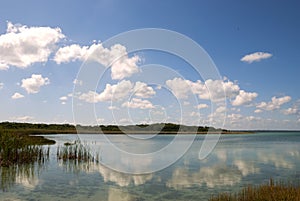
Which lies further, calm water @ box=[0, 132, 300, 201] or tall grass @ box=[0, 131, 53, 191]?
tall grass @ box=[0, 131, 53, 191]

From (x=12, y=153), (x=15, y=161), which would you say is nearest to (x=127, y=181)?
(x=15, y=161)

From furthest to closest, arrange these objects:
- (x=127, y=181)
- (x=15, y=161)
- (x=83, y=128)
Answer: (x=83, y=128)
(x=15, y=161)
(x=127, y=181)

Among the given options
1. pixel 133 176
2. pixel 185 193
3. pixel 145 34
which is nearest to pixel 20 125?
pixel 145 34

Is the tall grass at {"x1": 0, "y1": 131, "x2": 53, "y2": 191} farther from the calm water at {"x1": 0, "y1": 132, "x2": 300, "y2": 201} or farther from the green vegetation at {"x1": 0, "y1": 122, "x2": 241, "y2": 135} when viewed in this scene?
the green vegetation at {"x1": 0, "y1": 122, "x2": 241, "y2": 135}

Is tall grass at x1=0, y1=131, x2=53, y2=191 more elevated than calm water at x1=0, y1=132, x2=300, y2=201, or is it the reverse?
tall grass at x1=0, y1=131, x2=53, y2=191

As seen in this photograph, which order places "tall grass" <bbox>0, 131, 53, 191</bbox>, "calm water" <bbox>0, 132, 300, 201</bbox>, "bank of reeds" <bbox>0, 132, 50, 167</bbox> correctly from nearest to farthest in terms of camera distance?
"calm water" <bbox>0, 132, 300, 201</bbox> < "tall grass" <bbox>0, 131, 53, 191</bbox> < "bank of reeds" <bbox>0, 132, 50, 167</bbox>

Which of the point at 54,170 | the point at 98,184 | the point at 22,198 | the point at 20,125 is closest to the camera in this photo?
the point at 22,198

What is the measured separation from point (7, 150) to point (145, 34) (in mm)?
11928

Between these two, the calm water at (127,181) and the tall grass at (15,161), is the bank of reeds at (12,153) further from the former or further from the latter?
the calm water at (127,181)

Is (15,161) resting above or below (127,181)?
above

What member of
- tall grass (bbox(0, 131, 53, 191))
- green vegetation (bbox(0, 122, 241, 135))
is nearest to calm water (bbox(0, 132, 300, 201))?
tall grass (bbox(0, 131, 53, 191))

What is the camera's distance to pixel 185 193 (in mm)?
11672

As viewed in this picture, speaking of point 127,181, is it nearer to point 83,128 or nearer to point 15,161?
point 15,161

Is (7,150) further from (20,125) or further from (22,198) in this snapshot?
(20,125)
